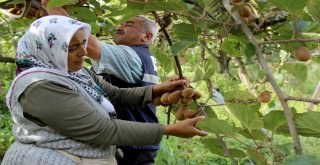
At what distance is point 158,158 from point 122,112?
5.12 feet

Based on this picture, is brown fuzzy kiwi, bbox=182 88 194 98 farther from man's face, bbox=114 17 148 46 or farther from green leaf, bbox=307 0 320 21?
man's face, bbox=114 17 148 46

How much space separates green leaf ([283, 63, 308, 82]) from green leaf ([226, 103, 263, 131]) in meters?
0.14

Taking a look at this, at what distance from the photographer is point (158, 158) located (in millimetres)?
3709

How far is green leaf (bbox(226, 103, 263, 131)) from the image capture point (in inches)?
42.9

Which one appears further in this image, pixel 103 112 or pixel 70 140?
pixel 103 112

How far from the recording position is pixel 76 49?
1.56m

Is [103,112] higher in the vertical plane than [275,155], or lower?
lower

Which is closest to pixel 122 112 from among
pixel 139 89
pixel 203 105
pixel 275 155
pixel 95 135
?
pixel 139 89

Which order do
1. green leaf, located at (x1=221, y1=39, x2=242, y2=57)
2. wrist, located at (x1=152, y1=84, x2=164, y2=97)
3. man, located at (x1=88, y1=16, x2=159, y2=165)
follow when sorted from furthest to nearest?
man, located at (x1=88, y1=16, x2=159, y2=165), wrist, located at (x1=152, y1=84, x2=164, y2=97), green leaf, located at (x1=221, y1=39, x2=242, y2=57)

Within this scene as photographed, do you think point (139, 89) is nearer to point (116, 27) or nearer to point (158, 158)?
point (116, 27)

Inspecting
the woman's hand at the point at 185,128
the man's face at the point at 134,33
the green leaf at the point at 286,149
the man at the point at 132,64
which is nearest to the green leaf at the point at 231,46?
the woman's hand at the point at 185,128

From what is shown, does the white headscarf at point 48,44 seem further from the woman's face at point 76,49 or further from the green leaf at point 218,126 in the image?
the green leaf at point 218,126

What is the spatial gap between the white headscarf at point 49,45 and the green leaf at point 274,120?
0.70 metres

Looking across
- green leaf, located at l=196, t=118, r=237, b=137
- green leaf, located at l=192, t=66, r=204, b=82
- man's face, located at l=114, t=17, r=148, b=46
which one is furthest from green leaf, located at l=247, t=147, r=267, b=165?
man's face, located at l=114, t=17, r=148, b=46
